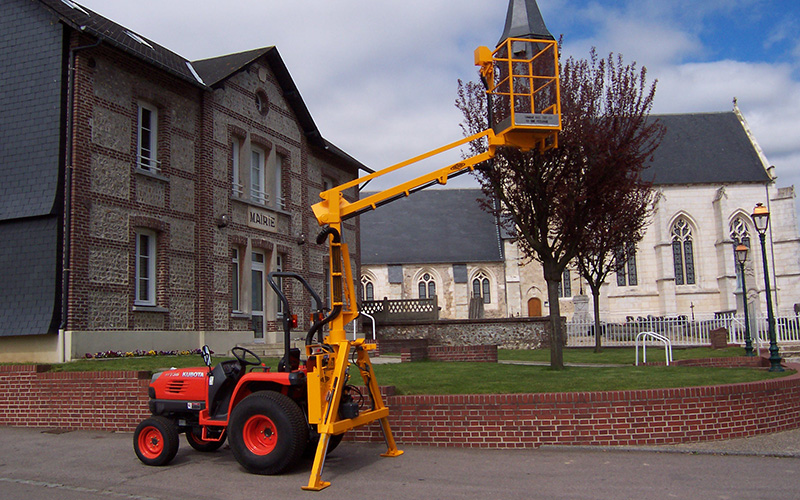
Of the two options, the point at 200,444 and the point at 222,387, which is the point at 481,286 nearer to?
the point at 200,444

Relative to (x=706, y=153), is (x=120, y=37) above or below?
below

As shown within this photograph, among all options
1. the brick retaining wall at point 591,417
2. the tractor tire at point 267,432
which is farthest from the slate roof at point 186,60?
the brick retaining wall at point 591,417

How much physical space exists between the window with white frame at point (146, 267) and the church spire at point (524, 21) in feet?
96.5

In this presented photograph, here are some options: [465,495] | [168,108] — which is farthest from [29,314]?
[465,495]

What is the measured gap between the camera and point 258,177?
20.3m

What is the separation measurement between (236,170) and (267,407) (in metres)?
13.2

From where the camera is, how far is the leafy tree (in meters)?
13.1

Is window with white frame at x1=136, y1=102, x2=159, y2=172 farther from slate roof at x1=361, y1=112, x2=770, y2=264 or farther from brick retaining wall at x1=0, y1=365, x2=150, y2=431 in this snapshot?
slate roof at x1=361, y1=112, x2=770, y2=264

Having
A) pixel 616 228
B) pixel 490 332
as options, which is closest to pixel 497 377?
pixel 616 228

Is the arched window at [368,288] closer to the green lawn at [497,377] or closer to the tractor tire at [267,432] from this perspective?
the green lawn at [497,377]

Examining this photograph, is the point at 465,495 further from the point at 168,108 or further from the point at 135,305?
the point at 168,108

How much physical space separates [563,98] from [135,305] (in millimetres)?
10272

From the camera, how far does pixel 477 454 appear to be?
8062mm

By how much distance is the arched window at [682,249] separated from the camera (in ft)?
159
